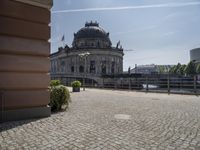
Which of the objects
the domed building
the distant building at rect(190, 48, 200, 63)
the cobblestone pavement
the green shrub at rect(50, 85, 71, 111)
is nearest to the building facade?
the cobblestone pavement

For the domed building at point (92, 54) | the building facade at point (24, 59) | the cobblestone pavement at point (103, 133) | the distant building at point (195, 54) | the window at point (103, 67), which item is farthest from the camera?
the distant building at point (195, 54)

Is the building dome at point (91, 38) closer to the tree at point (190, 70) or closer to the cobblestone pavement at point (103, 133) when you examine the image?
the tree at point (190, 70)

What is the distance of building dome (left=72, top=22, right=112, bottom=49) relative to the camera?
10838cm

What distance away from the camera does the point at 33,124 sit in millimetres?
7301

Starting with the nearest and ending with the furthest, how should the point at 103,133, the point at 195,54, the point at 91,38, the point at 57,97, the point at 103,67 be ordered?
the point at 103,133 → the point at 57,97 → the point at 91,38 → the point at 103,67 → the point at 195,54

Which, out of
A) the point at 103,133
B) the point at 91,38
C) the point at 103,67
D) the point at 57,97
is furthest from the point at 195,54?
the point at 103,133

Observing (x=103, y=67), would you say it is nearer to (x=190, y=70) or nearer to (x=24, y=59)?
(x=190, y=70)

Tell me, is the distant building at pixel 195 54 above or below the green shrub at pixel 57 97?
above

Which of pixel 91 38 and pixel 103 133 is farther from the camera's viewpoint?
pixel 91 38

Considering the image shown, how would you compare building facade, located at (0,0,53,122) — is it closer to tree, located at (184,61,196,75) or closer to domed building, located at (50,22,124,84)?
tree, located at (184,61,196,75)

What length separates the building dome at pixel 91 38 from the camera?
108 m

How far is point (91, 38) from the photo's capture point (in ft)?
356

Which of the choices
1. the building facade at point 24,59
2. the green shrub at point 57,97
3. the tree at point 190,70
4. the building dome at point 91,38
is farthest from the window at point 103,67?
the building facade at point 24,59

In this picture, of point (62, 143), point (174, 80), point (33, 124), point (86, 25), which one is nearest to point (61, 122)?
point (33, 124)
